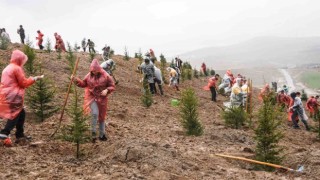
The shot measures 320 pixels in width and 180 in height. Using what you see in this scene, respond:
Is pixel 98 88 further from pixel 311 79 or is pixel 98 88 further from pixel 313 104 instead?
pixel 311 79

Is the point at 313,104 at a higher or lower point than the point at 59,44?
lower

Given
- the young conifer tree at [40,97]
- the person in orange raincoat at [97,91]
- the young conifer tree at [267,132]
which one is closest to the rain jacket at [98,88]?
the person in orange raincoat at [97,91]

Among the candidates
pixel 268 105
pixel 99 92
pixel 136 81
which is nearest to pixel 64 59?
pixel 136 81

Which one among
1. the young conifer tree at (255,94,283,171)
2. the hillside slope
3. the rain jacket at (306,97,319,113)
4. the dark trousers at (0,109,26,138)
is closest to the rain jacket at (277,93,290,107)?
the rain jacket at (306,97,319,113)

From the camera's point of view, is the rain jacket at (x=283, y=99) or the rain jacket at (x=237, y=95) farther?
the rain jacket at (x=283, y=99)

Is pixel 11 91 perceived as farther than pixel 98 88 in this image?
No

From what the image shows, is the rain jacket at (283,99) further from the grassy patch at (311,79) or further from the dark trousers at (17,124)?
the grassy patch at (311,79)

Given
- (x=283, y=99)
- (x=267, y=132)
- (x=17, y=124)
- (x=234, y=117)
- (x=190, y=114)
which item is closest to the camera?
(x=17, y=124)

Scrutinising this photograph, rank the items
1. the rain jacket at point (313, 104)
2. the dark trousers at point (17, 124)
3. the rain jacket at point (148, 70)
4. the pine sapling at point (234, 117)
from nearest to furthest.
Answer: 1. the dark trousers at point (17, 124)
2. the pine sapling at point (234, 117)
3. the rain jacket at point (148, 70)
4. the rain jacket at point (313, 104)

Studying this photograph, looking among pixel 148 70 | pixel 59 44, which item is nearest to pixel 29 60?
pixel 148 70

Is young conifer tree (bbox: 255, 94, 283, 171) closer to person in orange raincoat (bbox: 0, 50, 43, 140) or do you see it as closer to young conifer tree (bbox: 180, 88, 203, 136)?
young conifer tree (bbox: 180, 88, 203, 136)

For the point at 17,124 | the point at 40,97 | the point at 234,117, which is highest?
the point at 40,97

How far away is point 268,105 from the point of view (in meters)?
7.09

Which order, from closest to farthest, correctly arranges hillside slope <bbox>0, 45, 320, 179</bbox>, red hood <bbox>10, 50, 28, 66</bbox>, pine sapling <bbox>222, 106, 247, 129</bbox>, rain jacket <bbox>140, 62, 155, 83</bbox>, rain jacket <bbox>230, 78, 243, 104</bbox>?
hillside slope <bbox>0, 45, 320, 179</bbox> < red hood <bbox>10, 50, 28, 66</bbox> < pine sapling <bbox>222, 106, 247, 129</bbox> < rain jacket <bbox>230, 78, 243, 104</bbox> < rain jacket <bbox>140, 62, 155, 83</bbox>
